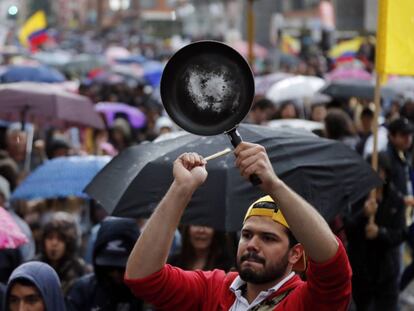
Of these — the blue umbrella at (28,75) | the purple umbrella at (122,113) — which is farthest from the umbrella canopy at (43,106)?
the blue umbrella at (28,75)

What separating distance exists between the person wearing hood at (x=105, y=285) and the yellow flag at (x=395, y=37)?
1.94m

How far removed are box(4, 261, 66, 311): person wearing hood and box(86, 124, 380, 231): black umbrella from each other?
0.66 meters

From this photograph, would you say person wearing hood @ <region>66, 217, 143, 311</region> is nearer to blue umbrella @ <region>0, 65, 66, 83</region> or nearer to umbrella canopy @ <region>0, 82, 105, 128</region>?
umbrella canopy @ <region>0, 82, 105, 128</region>

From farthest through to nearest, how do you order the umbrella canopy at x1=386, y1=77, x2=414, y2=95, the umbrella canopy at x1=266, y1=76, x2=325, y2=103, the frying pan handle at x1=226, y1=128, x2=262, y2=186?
the umbrella canopy at x1=386, y1=77, x2=414, y2=95 < the umbrella canopy at x1=266, y1=76, x2=325, y2=103 < the frying pan handle at x1=226, y1=128, x2=262, y2=186

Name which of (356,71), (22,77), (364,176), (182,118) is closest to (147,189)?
(364,176)

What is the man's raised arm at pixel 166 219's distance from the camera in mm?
3723

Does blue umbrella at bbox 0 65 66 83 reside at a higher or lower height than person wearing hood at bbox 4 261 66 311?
lower

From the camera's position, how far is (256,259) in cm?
391

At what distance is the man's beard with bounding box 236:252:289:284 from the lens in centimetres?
387

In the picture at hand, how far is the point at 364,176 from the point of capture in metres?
6.23

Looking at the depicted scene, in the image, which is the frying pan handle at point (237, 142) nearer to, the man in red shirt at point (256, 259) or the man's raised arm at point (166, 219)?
the man in red shirt at point (256, 259)

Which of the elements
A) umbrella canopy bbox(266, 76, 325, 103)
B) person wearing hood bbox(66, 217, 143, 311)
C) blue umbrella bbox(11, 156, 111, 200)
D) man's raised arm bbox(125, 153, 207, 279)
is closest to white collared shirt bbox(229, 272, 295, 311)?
man's raised arm bbox(125, 153, 207, 279)

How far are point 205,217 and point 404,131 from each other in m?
4.18

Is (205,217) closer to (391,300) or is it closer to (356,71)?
(391,300)
